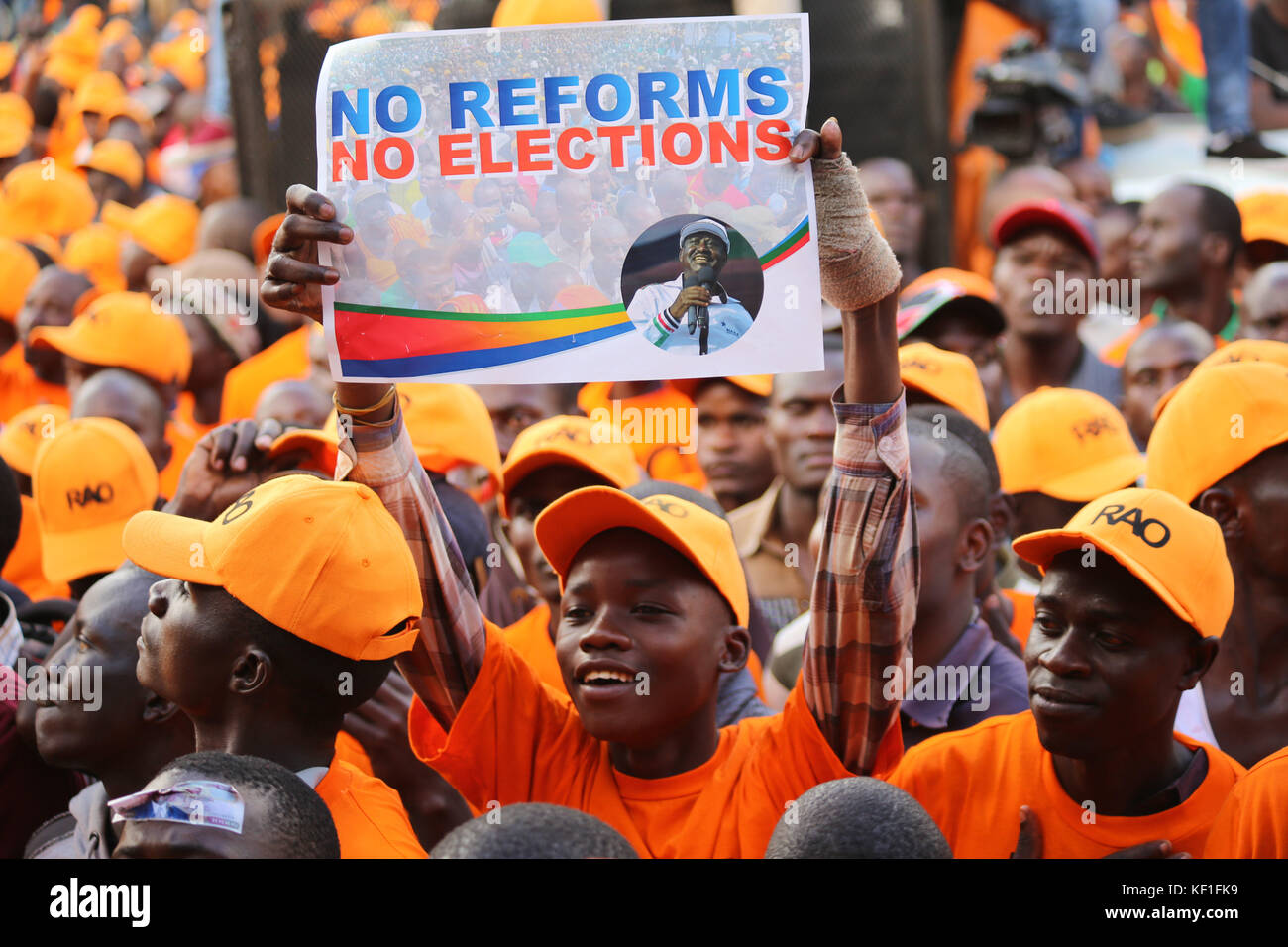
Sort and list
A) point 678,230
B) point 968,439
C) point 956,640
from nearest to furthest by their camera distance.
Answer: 1. point 678,230
2. point 956,640
3. point 968,439

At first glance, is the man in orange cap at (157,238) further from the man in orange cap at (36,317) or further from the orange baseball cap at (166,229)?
the man in orange cap at (36,317)

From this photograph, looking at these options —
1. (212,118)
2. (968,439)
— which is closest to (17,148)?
(212,118)

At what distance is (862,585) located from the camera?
239 centimetres

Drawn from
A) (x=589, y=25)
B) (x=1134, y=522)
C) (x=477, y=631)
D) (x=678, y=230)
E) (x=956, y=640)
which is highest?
(x=589, y=25)

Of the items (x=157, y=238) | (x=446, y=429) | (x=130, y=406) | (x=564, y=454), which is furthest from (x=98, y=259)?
(x=564, y=454)

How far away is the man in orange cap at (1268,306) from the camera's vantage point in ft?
15.0

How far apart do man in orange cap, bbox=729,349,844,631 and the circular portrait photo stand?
1744 mm

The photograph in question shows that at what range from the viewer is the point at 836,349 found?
405 cm

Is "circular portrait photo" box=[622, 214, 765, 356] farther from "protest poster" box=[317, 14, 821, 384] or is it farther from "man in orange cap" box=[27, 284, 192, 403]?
"man in orange cap" box=[27, 284, 192, 403]

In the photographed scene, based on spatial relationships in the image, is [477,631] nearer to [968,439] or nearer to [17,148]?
[968,439]
